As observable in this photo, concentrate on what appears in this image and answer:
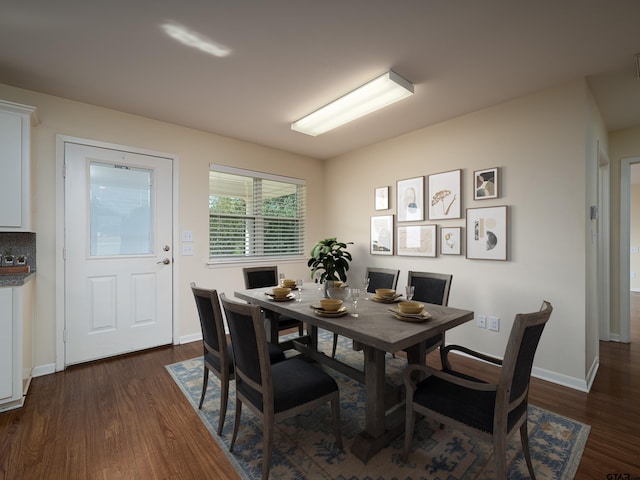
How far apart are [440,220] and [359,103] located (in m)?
1.60

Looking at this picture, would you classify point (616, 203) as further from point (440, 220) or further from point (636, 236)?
point (636, 236)

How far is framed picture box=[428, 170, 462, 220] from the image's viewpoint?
3.26m

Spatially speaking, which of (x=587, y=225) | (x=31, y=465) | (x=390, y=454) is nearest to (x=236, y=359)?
(x=390, y=454)

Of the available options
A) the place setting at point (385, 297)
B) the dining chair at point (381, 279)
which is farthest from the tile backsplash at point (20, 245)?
the place setting at point (385, 297)

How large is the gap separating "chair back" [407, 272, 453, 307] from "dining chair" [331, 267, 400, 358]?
0.24 m

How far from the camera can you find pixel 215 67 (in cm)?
234

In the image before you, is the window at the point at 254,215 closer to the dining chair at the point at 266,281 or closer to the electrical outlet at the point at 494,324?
the dining chair at the point at 266,281

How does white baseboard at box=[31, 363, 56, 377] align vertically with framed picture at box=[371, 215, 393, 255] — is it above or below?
below

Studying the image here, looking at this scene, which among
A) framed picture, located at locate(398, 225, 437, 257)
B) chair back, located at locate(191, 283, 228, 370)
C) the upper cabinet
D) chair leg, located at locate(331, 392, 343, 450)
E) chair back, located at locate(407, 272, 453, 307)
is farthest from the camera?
framed picture, located at locate(398, 225, 437, 257)

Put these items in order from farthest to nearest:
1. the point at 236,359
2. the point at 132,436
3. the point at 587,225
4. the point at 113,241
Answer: the point at 113,241 < the point at 587,225 < the point at 132,436 < the point at 236,359

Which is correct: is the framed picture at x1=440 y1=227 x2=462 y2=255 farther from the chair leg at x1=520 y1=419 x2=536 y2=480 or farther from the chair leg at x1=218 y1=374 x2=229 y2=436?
the chair leg at x1=218 y1=374 x2=229 y2=436

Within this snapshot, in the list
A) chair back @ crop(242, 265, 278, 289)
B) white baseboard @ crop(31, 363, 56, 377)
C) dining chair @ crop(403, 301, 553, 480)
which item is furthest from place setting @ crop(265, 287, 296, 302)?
white baseboard @ crop(31, 363, 56, 377)

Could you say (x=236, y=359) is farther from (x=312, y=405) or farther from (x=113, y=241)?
(x=113, y=241)

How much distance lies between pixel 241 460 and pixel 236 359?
0.55 metres
